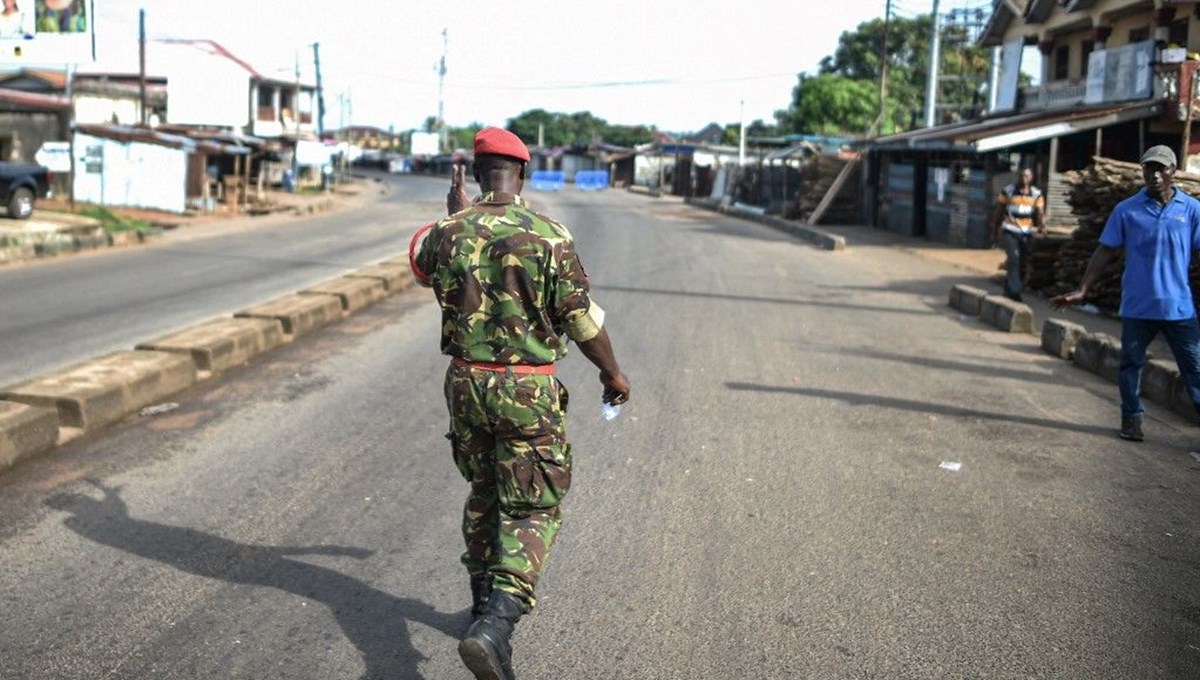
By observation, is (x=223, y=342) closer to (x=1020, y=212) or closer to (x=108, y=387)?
(x=108, y=387)

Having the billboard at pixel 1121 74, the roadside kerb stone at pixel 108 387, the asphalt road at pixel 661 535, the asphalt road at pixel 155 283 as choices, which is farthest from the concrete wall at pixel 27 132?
the roadside kerb stone at pixel 108 387

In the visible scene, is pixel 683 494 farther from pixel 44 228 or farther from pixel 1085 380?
pixel 44 228

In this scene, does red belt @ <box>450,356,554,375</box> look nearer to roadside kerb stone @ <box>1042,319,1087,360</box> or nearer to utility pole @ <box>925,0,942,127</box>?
roadside kerb stone @ <box>1042,319,1087,360</box>

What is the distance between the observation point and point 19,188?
26031 millimetres

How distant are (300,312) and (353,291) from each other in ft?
7.14

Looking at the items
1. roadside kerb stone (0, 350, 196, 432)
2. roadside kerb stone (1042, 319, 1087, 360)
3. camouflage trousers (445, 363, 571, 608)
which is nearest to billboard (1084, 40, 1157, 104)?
roadside kerb stone (1042, 319, 1087, 360)

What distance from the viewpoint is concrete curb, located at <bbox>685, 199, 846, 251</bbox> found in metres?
25.8

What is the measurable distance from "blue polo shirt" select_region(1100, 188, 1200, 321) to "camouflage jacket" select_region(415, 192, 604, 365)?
4819 millimetres

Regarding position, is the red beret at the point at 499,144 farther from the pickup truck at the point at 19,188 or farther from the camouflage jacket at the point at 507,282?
the pickup truck at the point at 19,188

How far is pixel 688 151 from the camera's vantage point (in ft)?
211

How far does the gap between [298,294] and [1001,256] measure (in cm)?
1556

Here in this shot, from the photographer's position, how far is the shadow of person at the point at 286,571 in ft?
13.7

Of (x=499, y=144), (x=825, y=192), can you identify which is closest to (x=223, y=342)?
(x=499, y=144)

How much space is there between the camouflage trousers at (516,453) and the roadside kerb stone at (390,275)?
37.2 ft
